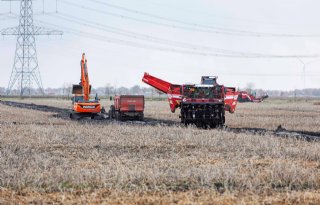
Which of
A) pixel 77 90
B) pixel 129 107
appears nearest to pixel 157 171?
pixel 129 107

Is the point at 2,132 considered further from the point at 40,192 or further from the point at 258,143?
the point at 40,192

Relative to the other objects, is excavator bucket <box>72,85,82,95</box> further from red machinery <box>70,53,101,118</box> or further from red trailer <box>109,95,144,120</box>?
red trailer <box>109,95,144,120</box>

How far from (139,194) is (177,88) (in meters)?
22.0

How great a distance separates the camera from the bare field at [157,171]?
1055cm

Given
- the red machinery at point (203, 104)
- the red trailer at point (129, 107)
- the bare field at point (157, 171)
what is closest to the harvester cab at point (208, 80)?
the red machinery at point (203, 104)

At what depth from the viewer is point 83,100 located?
122 feet

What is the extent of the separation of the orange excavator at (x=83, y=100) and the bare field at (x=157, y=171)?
1484 cm

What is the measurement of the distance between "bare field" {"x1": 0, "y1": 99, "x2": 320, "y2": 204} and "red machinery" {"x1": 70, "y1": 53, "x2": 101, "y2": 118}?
14835 mm

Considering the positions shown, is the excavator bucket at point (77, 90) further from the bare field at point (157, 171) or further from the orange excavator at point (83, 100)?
the bare field at point (157, 171)

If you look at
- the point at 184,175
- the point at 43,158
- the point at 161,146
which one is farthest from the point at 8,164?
the point at 161,146

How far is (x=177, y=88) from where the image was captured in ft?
107

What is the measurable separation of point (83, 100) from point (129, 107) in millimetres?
3275

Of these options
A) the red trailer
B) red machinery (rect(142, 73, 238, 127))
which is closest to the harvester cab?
red machinery (rect(142, 73, 238, 127))

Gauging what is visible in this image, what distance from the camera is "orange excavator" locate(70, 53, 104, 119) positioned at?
120ft
